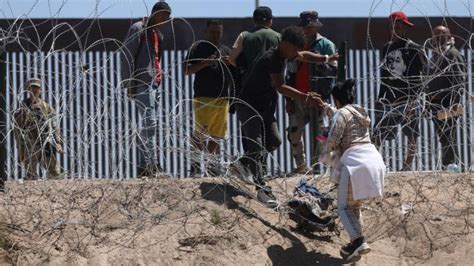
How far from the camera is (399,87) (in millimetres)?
12672

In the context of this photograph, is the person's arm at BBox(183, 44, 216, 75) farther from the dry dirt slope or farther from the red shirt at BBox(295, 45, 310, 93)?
the dry dirt slope

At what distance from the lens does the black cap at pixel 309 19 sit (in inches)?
504

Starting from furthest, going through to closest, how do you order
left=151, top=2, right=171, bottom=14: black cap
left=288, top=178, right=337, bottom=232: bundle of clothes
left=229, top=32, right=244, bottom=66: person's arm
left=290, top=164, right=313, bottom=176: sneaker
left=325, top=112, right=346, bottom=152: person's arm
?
left=290, top=164, right=313, bottom=176: sneaker
left=229, top=32, right=244, bottom=66: person's arm
left=151, top=2, right=171, bottom=14: black cap
left=288, top=178, right=337, bottom=232: bundle of clothes
left=325, top=112, right=346, bottom=152: person's arm

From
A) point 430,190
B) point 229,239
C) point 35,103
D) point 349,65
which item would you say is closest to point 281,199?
point 229,239

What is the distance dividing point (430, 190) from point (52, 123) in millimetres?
→ 3579

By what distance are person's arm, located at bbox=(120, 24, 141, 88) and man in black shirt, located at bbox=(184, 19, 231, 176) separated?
519 mm

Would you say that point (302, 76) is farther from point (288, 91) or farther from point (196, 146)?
point (196, 146)

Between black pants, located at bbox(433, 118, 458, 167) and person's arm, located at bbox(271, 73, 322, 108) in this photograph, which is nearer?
person's arm, located at bbox(271, 73, 322, 108)

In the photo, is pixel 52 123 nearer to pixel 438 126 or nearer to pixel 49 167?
pixel 49 167

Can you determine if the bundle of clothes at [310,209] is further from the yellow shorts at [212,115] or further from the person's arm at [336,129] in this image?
the yellow shorts at [212,115]

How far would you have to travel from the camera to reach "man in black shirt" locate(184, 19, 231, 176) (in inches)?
484

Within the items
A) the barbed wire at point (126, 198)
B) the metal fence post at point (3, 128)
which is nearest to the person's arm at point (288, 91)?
the barbed wire at point (126, 198)

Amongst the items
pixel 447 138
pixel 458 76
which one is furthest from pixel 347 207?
pixel 458 76

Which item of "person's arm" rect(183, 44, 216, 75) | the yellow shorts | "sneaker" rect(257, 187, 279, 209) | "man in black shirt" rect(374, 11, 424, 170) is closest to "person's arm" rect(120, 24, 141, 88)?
"person's arm" rect(183, 44, 216, 75)
